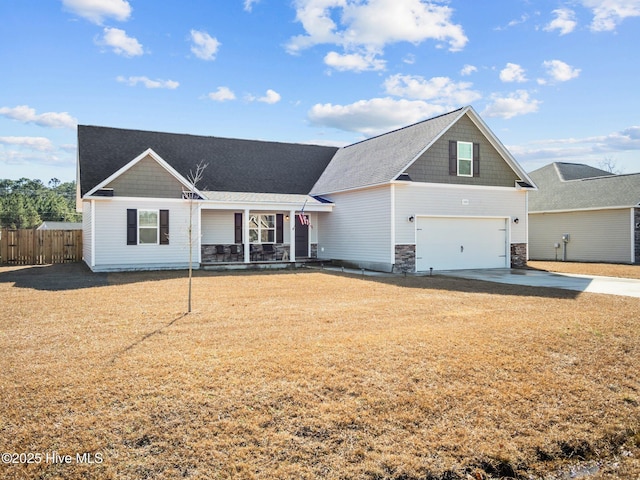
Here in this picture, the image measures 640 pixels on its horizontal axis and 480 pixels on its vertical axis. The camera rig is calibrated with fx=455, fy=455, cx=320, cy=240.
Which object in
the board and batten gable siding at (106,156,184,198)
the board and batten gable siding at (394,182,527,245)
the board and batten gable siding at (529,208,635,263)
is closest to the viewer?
the board and batten gable siding at (106,156,184,198)

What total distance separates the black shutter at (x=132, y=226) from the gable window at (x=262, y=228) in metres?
5.12

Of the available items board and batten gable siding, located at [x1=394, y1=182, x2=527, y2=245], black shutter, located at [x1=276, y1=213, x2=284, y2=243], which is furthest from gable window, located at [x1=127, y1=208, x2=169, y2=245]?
board and batten gable siding, located at [x1=394, y1=182, x2=527, y2=245]

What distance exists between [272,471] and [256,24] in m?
16.2

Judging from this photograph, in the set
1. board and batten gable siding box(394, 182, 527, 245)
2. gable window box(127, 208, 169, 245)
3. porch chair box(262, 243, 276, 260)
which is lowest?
porch chair box(262, 243, 276, 260)

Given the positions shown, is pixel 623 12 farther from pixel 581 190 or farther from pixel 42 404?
pixel 42 404

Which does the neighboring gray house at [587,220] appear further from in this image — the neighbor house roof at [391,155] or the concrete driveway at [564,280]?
the concrete driveway at [564,280]

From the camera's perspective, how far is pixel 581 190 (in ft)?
84.4

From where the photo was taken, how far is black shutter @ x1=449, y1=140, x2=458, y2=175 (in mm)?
17969

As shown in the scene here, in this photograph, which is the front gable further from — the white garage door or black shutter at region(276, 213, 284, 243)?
the white garage door

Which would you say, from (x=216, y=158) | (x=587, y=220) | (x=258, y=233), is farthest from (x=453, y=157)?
(x=216, y=158)

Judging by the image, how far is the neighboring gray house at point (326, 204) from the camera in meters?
17.0

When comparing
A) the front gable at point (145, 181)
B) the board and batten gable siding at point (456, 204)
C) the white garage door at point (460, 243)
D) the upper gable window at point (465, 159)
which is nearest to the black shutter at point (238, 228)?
the front gable at point (145, 181)

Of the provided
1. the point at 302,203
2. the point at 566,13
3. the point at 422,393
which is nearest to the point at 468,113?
the point at 566,13

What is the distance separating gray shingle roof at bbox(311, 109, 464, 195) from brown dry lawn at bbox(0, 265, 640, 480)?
9.84 m
